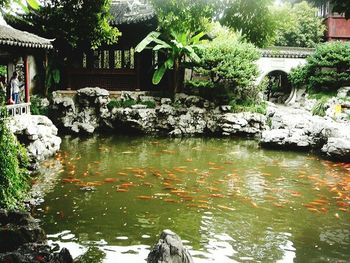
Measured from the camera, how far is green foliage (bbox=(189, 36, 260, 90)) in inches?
706

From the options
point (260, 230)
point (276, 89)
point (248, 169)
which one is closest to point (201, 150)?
point (248, 169)

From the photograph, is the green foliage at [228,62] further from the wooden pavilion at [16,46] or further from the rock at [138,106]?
the wooden pavilion at [16,46]

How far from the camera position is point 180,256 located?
4.47m

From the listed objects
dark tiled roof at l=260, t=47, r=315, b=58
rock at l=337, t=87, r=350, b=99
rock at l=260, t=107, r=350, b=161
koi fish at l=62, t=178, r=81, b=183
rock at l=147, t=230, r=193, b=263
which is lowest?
koi fish at l=62, t=178, r=81, b=183

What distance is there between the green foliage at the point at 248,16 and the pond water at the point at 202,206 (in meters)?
3.27

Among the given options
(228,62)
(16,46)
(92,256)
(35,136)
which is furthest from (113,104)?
(92,256)

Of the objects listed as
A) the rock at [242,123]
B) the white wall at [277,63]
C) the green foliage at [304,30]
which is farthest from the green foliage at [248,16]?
the green foliage at [304,30]

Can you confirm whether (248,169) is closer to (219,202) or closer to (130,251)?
(219,202)

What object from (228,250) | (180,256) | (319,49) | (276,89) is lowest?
(228,250)

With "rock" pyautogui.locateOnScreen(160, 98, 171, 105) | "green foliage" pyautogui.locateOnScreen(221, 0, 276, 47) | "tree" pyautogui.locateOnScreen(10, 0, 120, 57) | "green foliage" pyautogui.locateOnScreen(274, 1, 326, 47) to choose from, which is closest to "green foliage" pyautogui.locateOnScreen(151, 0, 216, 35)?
"green foliage" pyautogui.locateOnScreen(221, 0, 276, 47)

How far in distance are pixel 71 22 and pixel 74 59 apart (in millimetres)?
3016

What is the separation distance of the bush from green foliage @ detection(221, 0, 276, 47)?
57.5 ft

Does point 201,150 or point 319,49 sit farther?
point 319,49

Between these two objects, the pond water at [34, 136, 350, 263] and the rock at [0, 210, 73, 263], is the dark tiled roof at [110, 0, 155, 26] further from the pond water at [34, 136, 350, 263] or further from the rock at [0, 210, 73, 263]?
the rock at [0, 210, 73, 263]
